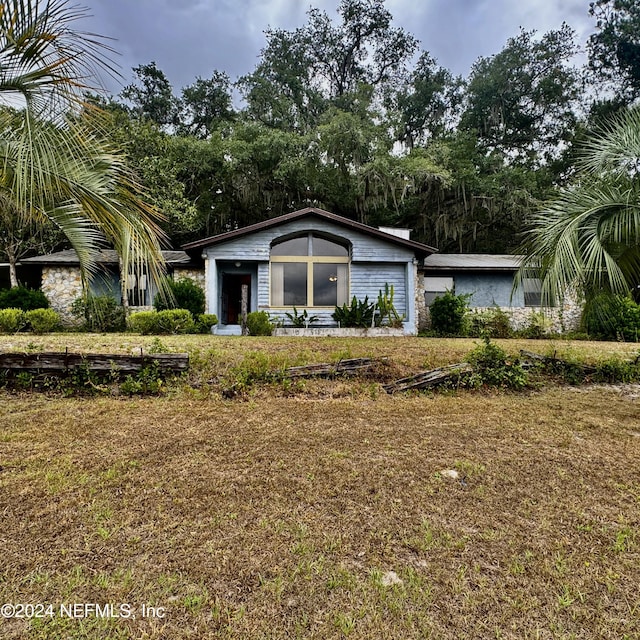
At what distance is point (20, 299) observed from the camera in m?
11.6

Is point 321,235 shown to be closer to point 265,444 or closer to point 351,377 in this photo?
point 351,377

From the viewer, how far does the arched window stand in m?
12.2

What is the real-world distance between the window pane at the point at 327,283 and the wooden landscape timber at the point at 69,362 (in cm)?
776

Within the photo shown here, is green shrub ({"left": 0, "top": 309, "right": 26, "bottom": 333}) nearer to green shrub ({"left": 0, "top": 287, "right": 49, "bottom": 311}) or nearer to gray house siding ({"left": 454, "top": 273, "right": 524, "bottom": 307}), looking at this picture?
green shrub ({"left": 0, "top": 287, "right": 49, "bottom": 311})

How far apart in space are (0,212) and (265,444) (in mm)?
3508

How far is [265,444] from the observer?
3180 mm

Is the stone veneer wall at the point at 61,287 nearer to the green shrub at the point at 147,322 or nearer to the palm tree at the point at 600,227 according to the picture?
the green shrub at the point at 147,322

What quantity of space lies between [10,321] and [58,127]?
8.84 metres

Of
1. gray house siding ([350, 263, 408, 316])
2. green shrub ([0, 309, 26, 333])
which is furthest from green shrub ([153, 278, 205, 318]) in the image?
gray house siding ([350, 263, 408, 316])

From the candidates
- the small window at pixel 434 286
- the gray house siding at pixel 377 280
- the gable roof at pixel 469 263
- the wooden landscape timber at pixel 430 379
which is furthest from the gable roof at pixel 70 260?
the wooden landscape timber at pixel 430 379

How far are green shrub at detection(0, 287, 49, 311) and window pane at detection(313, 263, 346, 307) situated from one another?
27.6 feet

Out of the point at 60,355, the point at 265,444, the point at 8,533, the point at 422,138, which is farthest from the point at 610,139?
the point at 422,138

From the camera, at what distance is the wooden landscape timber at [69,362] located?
4.62 metres

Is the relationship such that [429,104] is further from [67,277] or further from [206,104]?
[67,277]
